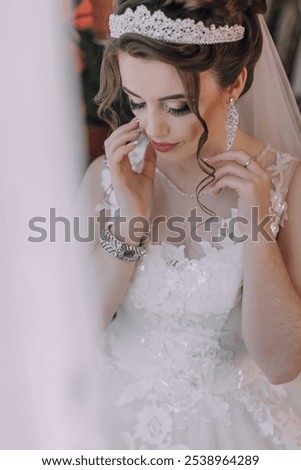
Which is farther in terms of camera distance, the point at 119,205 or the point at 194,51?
the point at 119,205

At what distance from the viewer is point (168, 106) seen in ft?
2.36

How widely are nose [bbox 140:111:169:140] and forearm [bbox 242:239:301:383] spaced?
0.18 metres

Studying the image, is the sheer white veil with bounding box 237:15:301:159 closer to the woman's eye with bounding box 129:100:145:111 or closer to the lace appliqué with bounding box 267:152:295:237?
the lace appliqué with bounding box 267:152:295:237

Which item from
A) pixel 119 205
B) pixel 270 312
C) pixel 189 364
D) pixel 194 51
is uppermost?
pixel 194 51

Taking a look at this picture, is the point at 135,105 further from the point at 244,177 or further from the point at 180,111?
the point at 244,177

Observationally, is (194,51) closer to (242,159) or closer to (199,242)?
(242,159)

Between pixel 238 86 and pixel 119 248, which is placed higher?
pixel 238 86

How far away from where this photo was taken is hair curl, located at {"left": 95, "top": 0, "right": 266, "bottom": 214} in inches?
26.3

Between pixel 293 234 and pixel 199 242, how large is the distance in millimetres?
124

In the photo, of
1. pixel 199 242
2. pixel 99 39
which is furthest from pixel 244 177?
pixel 99 39

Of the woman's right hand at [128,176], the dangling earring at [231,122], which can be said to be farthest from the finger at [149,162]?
the dangling earring at [231,122]

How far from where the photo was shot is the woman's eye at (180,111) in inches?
28.4

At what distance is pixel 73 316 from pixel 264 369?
0.89ft

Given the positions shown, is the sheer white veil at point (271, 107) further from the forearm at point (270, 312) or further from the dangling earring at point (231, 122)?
the forearm at point (270, 312)
